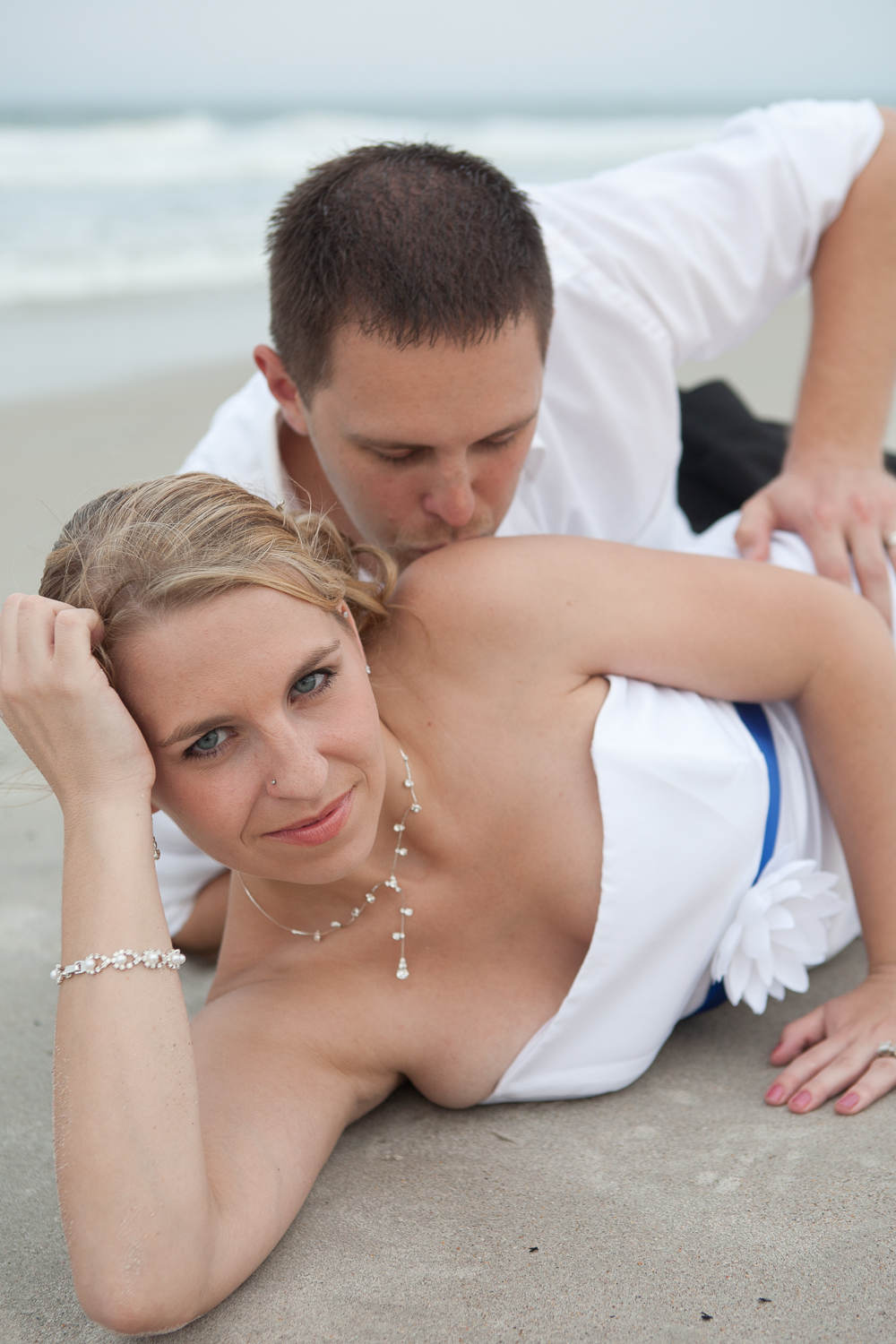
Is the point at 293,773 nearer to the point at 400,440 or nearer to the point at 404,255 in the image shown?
the point at 400,440

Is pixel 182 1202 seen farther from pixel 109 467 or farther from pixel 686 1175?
pixel 109 467

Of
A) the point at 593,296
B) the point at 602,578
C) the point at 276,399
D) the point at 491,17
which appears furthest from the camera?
the point at 491,17

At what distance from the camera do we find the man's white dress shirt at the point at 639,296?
3.02 metres

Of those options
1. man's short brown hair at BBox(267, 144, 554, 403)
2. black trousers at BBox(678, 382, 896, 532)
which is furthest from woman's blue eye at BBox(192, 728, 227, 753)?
black trousers at BBox(678, 382, 896, 532)

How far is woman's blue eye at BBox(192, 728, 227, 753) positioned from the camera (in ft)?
5.82

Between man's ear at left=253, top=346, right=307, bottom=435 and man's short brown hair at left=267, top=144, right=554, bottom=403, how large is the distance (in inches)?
4.1

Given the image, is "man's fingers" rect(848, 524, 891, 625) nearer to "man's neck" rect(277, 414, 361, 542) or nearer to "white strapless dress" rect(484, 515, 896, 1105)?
"white strapless dress" rect(484, 515, 896, 1105)

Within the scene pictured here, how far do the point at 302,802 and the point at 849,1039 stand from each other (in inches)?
42.7

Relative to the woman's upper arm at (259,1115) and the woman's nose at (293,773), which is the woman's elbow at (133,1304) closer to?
the woman's upper arm at (259,1115)

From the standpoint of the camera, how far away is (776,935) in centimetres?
214

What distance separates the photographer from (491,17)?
94.1 ft

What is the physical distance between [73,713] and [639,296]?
1.99 meters

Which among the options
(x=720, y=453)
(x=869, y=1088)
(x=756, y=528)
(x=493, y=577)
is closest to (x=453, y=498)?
(x=493, y=577)

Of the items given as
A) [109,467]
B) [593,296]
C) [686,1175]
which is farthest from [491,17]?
[686,1175]
